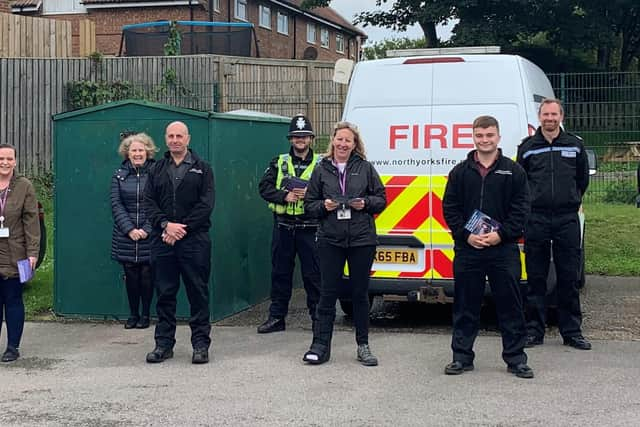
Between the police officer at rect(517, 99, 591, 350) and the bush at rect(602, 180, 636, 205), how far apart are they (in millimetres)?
7049

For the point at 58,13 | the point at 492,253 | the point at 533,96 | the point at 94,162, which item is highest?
the point at 58,13

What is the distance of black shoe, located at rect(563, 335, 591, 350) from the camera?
761 centimetres

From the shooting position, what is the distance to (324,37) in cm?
4472

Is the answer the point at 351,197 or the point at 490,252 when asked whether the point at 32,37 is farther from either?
the point at 490,252

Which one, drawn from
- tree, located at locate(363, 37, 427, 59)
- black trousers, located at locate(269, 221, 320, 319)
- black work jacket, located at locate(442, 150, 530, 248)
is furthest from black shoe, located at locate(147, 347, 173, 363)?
tree, located at locate(363, 37, 427, 59)

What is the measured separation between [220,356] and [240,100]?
8.76 metres

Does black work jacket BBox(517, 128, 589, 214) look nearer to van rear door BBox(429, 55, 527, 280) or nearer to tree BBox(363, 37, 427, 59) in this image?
van rear door BBox(429, 55, 527, 280)

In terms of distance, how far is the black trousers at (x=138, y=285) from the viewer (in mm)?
8844

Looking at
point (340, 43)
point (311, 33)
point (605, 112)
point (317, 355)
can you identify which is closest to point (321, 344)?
point (317, 355)

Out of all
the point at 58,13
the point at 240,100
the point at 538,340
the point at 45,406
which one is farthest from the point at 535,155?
the point at 58,13

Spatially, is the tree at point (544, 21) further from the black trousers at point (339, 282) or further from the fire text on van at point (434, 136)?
the black trousers at point (339, 282)

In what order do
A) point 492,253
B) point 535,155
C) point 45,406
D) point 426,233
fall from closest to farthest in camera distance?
point 45,406, point 492,253, point 535,155, point 426,233

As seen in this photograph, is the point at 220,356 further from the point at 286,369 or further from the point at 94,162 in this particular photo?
the point at 94,162

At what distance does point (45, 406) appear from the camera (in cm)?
619
